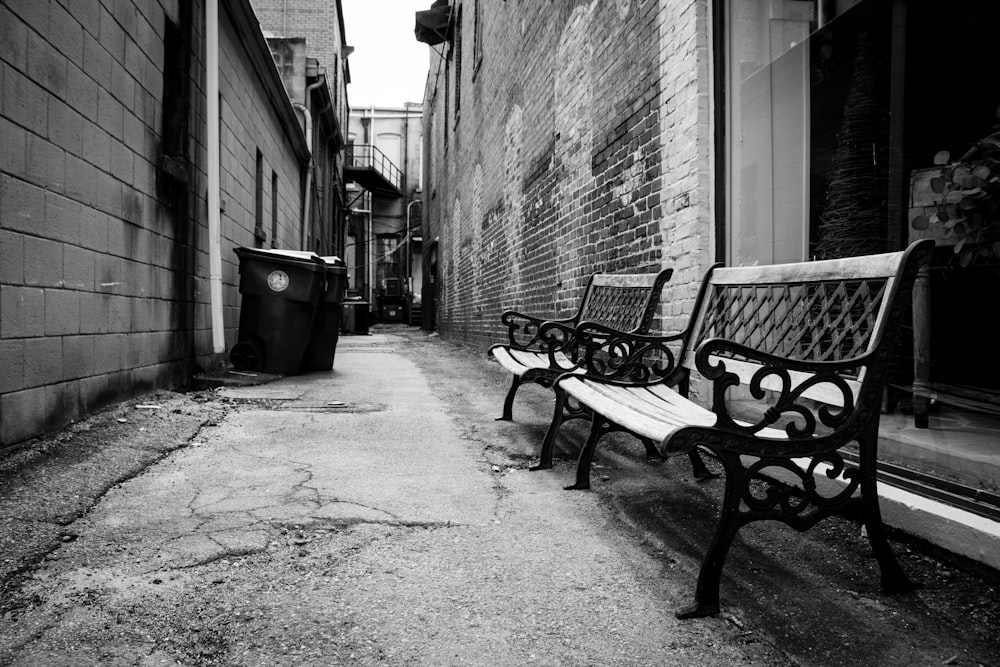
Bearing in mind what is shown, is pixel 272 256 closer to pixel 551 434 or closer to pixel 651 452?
pixel 551 434

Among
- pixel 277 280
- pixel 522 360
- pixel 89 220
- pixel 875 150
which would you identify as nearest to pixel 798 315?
pixel 875 150

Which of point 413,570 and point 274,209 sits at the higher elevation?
point 274,209

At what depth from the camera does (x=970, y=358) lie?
2.87 meters

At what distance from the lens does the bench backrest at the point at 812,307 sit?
186cm

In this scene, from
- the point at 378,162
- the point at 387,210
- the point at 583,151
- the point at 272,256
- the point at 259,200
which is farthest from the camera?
the point at 387,210

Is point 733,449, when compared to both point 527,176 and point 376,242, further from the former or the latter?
point 376,242

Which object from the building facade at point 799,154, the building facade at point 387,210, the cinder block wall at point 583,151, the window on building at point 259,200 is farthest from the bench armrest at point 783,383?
the building facade at point 387,210

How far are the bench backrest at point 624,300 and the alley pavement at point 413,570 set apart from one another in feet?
2.53

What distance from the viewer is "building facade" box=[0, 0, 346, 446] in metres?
3.01

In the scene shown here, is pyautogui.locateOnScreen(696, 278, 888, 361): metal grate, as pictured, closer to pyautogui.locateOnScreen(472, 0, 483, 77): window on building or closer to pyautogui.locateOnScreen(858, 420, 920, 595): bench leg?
pyautogui.locateOnScreen(858, 420, 920, 595): bench leg

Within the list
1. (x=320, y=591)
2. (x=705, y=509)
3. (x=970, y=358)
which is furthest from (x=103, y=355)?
(x=970, y=358)

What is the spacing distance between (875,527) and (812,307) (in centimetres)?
83

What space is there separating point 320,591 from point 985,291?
9.49 ft

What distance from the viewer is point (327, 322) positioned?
292 inches
